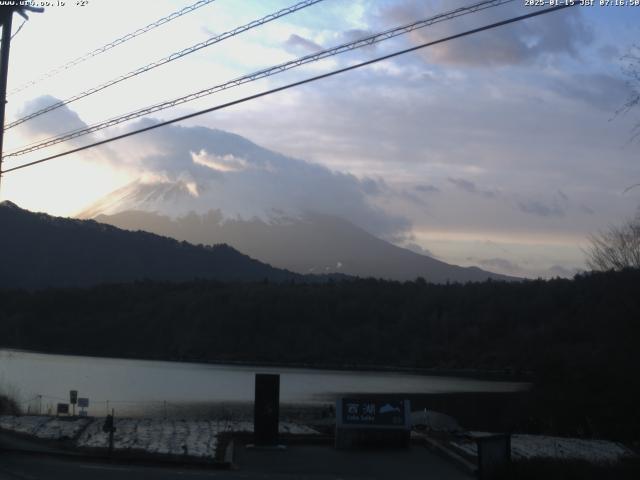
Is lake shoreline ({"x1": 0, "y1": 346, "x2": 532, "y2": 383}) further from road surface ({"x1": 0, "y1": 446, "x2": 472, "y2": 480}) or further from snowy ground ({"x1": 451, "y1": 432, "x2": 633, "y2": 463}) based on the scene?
road surface ({"x1": 0, "y1": 446, "x2": 472, "y2": 480})

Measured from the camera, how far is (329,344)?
5522 inches

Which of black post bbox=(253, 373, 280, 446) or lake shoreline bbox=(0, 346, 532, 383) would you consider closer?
black post bbox=(253, 373, 280, 446)

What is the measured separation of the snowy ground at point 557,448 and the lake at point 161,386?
27813mm

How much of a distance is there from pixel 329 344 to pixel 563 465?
124 m

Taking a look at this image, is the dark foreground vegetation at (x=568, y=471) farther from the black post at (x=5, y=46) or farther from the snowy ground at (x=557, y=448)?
the black post at (x=5, y=46)

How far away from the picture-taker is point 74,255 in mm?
175250

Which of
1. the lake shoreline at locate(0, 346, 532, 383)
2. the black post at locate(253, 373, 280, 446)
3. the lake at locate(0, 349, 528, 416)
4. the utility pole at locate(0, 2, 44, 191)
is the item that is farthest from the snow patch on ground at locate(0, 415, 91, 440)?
the lake shoreline at locate(0, 346, 532, 383)

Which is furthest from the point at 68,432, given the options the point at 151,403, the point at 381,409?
the point at 151,403

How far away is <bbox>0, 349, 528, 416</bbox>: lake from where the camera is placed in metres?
59.3

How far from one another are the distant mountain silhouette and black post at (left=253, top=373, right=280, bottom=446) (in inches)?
5441

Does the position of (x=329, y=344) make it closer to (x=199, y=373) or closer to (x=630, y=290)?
(x=199, y=373)

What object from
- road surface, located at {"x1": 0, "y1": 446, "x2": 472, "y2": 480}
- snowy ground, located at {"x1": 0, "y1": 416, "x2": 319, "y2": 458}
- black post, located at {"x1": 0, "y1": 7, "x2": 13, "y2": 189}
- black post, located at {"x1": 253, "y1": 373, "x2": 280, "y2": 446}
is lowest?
road surface, located at {"x1": 0, "y1": 446, "x2": 472, "y2": 480}

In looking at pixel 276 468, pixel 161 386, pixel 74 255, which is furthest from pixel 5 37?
pixel 74 255

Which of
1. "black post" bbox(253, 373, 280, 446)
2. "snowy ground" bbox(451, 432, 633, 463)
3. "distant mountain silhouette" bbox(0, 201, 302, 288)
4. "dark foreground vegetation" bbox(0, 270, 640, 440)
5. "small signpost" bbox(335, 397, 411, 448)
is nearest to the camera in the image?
"black post" bbox(253, 373, 280, 446)
